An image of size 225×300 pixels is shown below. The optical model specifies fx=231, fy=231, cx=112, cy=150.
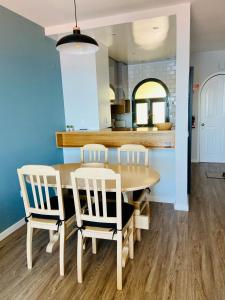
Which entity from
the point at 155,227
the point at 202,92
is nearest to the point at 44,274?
the point at 155,227

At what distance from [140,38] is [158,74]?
2.46 m

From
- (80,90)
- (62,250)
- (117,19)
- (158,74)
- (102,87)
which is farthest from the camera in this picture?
(158,74)

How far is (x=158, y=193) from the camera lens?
3.64 m

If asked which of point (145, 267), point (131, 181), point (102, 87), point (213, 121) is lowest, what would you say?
point (145, 267)

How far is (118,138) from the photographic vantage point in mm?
3664

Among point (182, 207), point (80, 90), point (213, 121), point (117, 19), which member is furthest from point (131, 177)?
point (213, 121)

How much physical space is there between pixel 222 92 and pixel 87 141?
12.4 ft

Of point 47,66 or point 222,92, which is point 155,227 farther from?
point 222,92

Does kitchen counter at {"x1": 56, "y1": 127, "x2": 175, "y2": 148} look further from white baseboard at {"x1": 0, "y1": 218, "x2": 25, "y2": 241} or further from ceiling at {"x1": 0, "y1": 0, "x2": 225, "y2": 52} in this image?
ceiling at {"x1": 0, "y1": 0, "x2": 225, "y2": 52}

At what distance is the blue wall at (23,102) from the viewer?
2.83 m

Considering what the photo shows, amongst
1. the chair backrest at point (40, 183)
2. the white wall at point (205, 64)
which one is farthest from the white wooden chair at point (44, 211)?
the white wall at point (205, 64)

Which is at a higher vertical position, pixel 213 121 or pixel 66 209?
pixel 213 121

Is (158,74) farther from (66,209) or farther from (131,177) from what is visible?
(66,209)

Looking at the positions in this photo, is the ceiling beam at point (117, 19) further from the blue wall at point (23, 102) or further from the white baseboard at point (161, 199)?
the white baseboard at point (161, 199)
